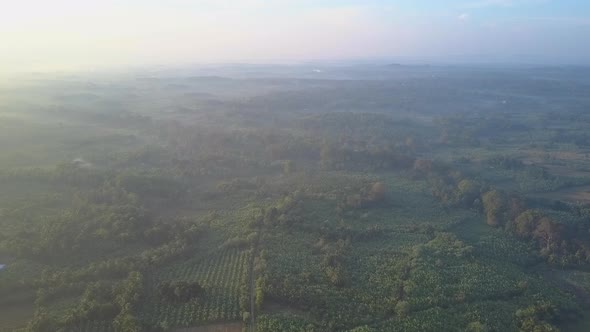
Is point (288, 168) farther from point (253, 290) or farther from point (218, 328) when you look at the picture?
point (218, 328)

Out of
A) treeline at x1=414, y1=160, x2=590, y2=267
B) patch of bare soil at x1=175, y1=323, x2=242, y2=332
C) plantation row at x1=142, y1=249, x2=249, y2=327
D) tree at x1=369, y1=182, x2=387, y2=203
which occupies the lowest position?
patch of bare soil at x1=175, y1=323, x2=242, y2=332

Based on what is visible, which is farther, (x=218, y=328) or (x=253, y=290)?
(x=253, y=290)

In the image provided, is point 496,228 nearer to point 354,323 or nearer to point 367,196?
point 367,196

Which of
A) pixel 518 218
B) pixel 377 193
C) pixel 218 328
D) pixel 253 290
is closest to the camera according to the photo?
pixel 218 328

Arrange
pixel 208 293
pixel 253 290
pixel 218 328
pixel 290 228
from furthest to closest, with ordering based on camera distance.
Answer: pixel 290 228, pixel 253 290, pixel 208 293, pixel 218 328

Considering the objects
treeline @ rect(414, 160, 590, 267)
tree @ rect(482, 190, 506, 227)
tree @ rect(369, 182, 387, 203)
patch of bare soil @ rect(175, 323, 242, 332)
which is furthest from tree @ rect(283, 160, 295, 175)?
patch of bare soil @ rect(175, 323, 242, 332)

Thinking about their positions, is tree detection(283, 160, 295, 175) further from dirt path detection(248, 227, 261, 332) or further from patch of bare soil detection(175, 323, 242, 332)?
patch of bare soil detection(175, 323, 242, 332)

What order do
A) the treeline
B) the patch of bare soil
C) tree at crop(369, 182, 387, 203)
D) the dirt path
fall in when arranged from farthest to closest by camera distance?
Answer: tree at crop(369, 182, 387, 203) → the treeline → the dirt path → the patch of bare soil

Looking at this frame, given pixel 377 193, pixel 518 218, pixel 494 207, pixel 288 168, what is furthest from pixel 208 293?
pixel 494 207
